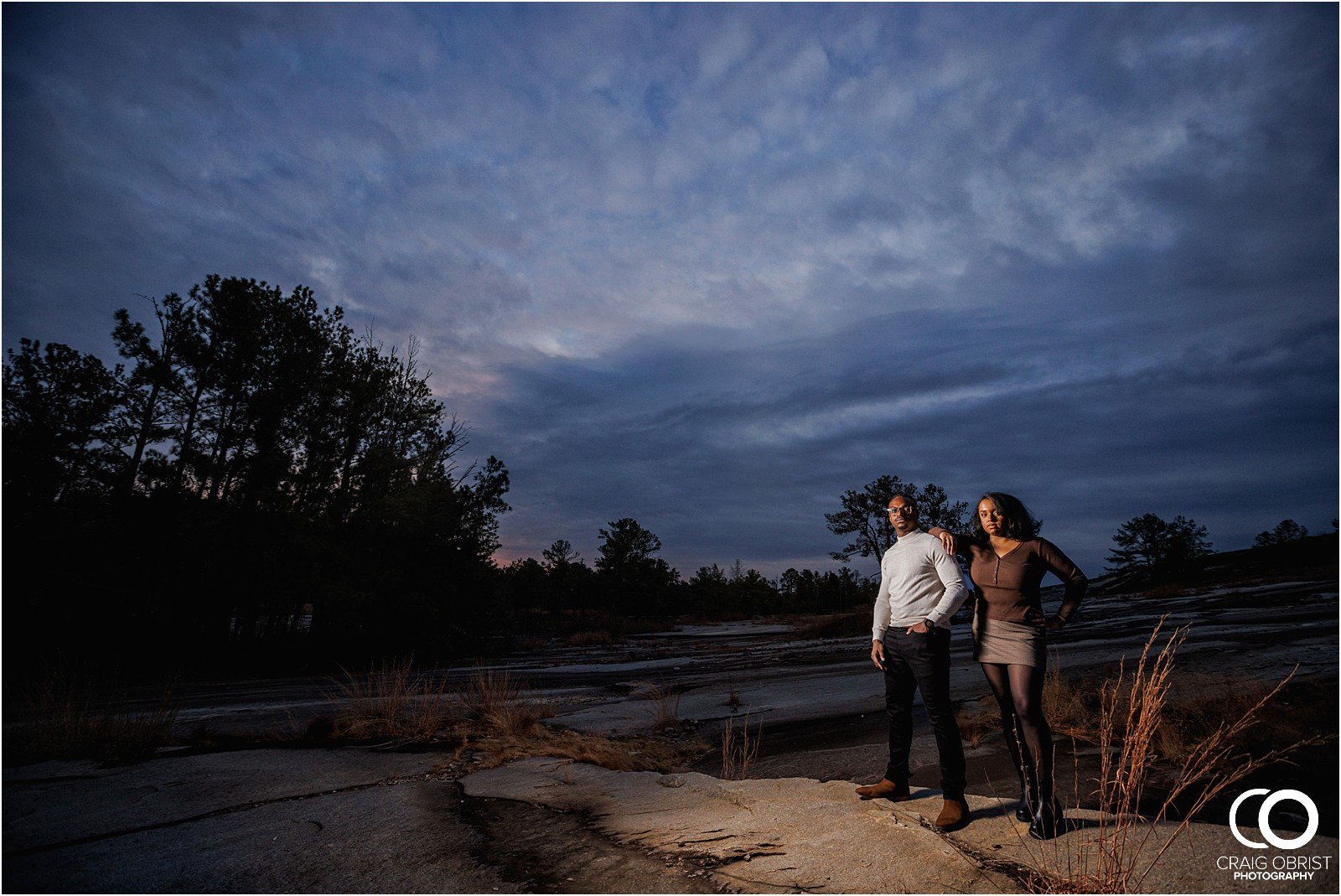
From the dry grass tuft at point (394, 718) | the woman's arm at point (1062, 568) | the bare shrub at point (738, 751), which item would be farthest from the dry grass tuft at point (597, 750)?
the woman's arm at point (1062, 568)

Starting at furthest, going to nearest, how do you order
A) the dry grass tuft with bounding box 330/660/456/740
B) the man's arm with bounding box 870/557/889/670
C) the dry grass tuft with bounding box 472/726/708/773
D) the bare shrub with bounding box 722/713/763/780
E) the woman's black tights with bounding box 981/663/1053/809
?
the dry grass tuft with bounding box 330/660/456/740
the dry grass tuft with bounding box 472/726/708/773
the bare shrub with bounding box 722/713/763/780
the man's arm with bounding box 870/557/889/670
the woman's black tights with bounding box 981/663/1053/809

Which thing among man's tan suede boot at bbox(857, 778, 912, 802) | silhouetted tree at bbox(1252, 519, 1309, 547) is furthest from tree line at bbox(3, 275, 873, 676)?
silhouetted tree at bbox(1252, 519, 1309, 547)

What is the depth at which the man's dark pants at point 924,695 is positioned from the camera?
11.7 feet

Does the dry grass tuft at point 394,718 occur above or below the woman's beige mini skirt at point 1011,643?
below

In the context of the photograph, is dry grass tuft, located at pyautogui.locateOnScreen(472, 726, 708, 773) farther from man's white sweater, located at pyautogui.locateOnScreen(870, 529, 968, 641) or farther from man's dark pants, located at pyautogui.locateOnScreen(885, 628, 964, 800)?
man's white sweater, located at pyautogui.locateOnScreen(870, 529, 968, 641)

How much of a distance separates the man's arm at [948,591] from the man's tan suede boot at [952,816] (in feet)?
3.14

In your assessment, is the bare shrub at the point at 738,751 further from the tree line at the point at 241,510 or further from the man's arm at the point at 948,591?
the tree line at the point at 241,510

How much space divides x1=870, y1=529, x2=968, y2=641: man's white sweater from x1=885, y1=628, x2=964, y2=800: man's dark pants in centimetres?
10

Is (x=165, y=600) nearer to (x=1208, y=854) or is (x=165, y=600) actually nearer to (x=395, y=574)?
(x=395, y=574)

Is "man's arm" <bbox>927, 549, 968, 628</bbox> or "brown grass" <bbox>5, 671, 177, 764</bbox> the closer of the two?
"man's arm" <bbox>927, 549, 968, 628</bbox>

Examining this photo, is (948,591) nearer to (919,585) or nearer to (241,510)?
(919,585)

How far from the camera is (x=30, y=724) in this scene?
7.93m

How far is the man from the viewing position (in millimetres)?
3600

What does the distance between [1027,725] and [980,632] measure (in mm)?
524
